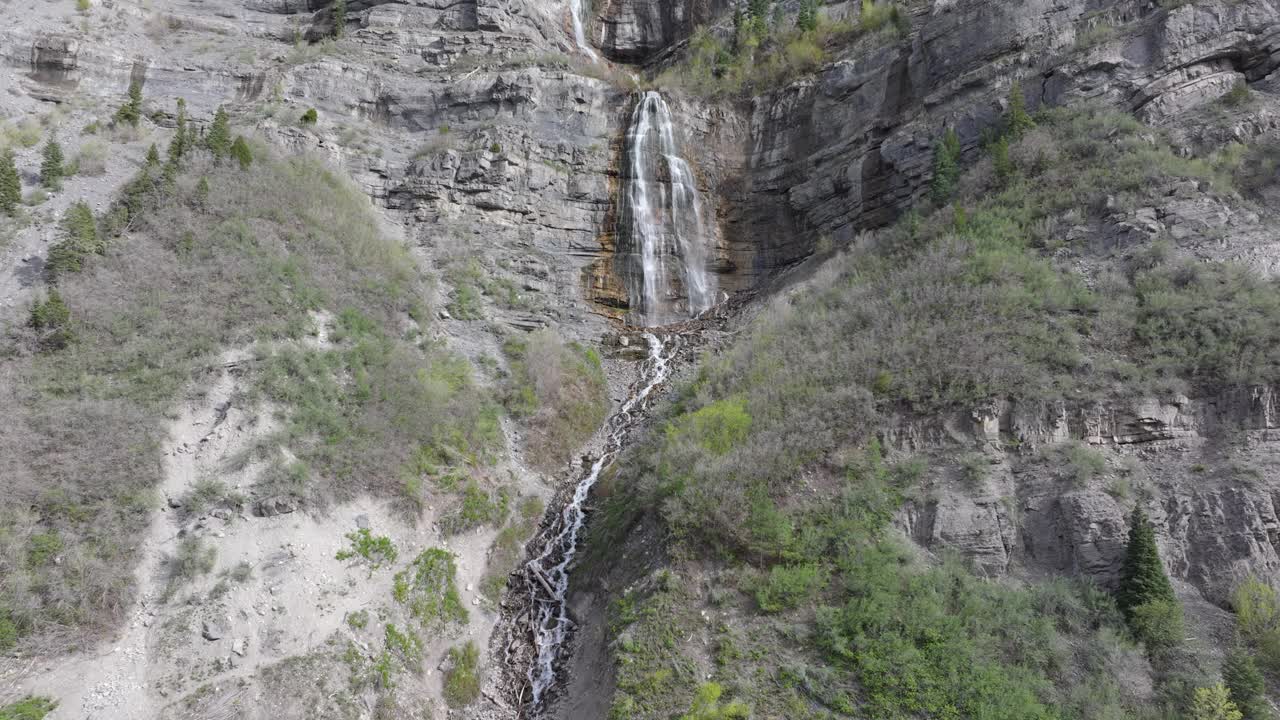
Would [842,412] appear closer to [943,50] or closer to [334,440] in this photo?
[334,440]

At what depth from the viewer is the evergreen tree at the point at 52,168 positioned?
20375 mm

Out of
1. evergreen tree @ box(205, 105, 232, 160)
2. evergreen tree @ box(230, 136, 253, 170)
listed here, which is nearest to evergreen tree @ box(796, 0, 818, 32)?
evergreen tree @ box(230, 136, 253, 170)

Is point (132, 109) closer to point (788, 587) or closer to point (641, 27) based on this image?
point (641, 27)

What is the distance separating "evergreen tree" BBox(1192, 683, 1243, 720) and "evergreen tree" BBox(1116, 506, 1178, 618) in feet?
4.91

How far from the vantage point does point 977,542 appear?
12.8 meters

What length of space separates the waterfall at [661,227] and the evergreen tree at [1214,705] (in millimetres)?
20756

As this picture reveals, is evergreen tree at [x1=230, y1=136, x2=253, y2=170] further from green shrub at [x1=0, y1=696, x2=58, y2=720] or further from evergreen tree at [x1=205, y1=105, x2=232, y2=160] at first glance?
green shrub at [x1=0, y1=696, x2=58, y2=720]

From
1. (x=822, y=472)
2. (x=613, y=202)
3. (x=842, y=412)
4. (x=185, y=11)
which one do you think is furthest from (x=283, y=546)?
(x=185, y=11)

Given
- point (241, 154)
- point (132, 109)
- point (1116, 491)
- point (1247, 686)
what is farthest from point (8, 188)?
point (1247, 686)

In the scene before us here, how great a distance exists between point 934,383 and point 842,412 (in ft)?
7.29

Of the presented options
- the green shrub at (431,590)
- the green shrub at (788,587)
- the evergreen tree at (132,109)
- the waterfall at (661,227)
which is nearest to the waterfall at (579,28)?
the waterfall at (661,227)

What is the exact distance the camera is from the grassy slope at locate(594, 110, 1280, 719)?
36.5 feet

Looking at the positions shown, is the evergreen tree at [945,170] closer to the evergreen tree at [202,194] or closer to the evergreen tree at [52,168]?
the evergreen tree at [202,194]

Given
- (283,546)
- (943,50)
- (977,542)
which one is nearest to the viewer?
(977,542)
